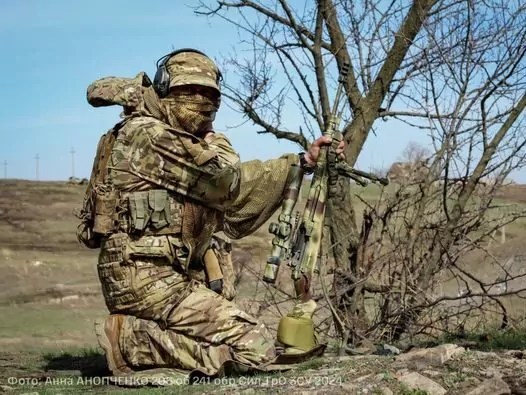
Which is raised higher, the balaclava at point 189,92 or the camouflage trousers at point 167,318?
the balaclava at point 189,92

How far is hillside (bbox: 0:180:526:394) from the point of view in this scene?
5332 millimetres

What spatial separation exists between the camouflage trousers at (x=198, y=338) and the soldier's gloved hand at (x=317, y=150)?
1.21 meters

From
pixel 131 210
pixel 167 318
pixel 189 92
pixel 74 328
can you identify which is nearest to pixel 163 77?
pixel 189 92

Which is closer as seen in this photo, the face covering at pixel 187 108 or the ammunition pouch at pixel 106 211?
the ammunition pouch at pixel 106 211

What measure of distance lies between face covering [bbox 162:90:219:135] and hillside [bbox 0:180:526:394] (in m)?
1.99

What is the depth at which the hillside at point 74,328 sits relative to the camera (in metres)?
5.33

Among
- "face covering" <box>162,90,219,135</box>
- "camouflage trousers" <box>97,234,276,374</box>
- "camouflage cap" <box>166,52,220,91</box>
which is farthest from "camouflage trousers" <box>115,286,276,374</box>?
"camouflage cap" <box>166,52,220,91</box>

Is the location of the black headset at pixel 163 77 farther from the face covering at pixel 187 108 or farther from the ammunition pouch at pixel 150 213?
the ammunition pouch at pixel 150 213

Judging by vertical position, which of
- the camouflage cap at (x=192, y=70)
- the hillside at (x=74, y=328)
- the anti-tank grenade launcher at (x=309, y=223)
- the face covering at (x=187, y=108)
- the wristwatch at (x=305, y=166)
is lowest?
the hillside at (x=74, y=328)

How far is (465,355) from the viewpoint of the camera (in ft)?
18.7

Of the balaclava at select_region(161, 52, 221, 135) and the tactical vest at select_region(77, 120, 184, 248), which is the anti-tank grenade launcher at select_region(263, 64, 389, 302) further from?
the balaclava at select_region(161, 52, 221, 135)

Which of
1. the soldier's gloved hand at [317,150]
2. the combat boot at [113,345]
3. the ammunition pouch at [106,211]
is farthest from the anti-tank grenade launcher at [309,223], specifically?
the combat boot at [113,345]

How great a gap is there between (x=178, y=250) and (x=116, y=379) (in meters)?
1.03

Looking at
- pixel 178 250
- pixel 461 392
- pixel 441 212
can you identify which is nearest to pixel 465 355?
pixel 461 392
